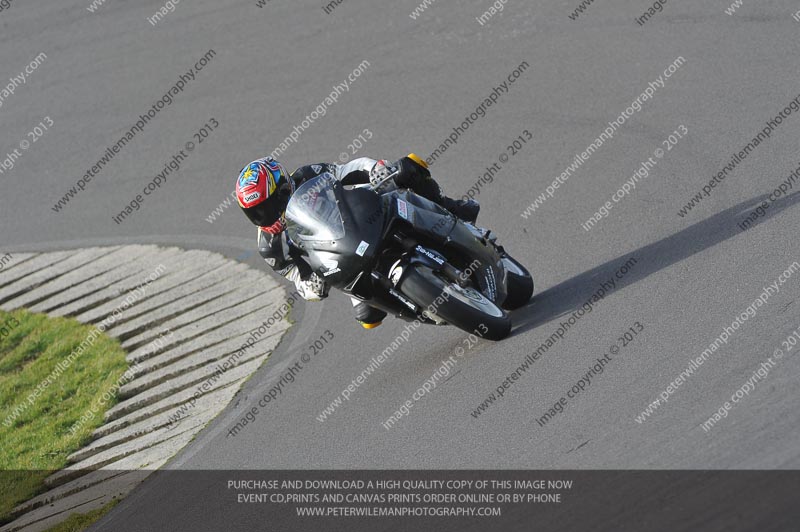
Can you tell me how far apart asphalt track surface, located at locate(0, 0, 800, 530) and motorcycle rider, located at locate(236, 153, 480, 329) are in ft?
3.49

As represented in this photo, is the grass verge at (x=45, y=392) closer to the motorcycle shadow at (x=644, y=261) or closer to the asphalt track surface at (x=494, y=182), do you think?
the asphalt track surface at (x=494, y=182)

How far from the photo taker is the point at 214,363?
9.76m

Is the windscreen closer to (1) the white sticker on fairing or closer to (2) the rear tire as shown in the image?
(1) the white sticker on fairing

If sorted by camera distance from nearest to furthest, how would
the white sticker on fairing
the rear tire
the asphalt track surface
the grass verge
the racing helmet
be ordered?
1. the asphalt track surface
2. the white sticker on fairing
3. the racing helmet
4. the rear tire
5. the grass verge

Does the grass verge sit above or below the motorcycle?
below

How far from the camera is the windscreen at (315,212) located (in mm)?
7281

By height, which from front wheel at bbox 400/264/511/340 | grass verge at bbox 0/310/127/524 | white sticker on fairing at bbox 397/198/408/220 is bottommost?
grass verge at bbox 0/310/127/524

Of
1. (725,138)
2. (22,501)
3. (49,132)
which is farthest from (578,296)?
(49,132)

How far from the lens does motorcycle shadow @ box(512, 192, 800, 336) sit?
25.7 feet

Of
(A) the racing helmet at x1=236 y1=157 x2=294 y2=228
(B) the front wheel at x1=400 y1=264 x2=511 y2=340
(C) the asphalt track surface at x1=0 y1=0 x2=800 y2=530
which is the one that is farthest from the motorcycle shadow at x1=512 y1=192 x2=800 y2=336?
(A) the racing helmet at x1=236 y1=157 x2=294 y2=228

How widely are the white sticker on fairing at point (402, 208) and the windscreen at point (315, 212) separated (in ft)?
1.62

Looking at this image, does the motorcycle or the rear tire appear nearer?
the motorcycle

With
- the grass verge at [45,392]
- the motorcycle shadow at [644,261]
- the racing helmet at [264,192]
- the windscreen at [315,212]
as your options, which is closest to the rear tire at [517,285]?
the motorcycle shadow at [644,261]

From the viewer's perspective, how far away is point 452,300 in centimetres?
718
